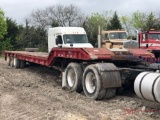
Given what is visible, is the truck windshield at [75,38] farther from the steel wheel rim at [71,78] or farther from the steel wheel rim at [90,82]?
the steel wheel rim at [90,82]

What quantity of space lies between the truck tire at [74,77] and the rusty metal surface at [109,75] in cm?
139

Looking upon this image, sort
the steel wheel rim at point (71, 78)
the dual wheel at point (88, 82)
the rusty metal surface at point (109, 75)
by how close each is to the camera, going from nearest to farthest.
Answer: the rusty metal surface at point (109, 75), the dual wheel at point (88, 82), the steel wheel rim at point (71, 78)

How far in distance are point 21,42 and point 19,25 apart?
148 inches

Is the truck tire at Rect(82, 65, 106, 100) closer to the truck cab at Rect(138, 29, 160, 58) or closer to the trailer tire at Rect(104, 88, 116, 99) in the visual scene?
the trailer tire at Rect(104, 88, 116, 99)

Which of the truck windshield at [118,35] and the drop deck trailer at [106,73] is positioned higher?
the truck windshield at [118,35]

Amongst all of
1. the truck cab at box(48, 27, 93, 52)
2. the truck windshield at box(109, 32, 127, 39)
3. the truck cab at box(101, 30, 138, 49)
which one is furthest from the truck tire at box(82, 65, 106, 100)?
the truck windshield at box(109, 32, 127, 39)

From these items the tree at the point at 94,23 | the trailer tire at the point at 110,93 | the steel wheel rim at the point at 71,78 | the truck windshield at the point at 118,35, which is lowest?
the trailer tire at the point at 110,93

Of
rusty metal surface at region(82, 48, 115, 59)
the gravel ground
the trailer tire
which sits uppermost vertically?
rusty metal surface at region(82, 48, 115, 59)

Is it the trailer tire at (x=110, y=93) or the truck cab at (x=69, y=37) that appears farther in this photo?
the truck cab at (x=69, y=37)

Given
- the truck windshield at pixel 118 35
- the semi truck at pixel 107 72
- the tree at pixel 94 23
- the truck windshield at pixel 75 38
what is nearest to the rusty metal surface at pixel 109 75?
the semi truck at pixel 107 72

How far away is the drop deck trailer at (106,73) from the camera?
767 centimetres

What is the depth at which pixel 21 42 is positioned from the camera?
4125 centimetres

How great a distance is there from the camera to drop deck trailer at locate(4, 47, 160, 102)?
25.2 feet

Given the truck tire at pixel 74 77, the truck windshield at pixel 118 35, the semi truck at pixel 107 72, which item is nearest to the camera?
the semi truck at pixel 107 72
